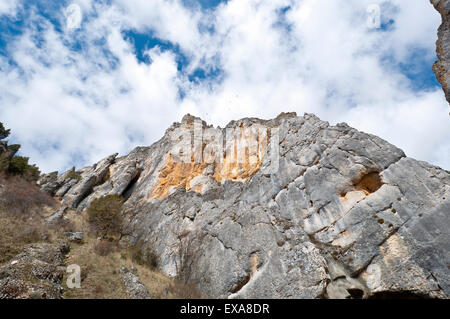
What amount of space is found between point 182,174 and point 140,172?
11.8 metres

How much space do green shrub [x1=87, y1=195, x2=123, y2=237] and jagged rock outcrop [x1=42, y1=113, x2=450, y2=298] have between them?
186 cm

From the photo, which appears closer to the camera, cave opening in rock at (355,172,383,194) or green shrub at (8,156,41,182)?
cave opening in rock at (355,172,383,194)

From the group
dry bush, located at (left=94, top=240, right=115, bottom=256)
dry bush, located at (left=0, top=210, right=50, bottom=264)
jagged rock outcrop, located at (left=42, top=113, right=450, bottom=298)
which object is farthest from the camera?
dry bush, located at (left=94, top=240, right=115, bottom=256)

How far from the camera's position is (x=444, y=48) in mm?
17281

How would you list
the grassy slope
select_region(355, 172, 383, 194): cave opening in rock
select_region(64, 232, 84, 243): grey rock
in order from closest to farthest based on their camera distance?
→ 1. the grassy slope
2. select_region(355, 172, 383, 194): cave opening in rock
3. select_region(64, 232, 84, 243): grey rock

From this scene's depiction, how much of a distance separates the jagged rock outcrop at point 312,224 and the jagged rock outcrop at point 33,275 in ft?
32.0

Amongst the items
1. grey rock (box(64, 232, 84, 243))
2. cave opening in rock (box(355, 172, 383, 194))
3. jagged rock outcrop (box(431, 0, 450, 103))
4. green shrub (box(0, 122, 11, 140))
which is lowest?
grey rock (box(64, 232, 84, 243))

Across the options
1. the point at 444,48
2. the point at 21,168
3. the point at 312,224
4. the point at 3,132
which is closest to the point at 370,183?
the point at 312,224

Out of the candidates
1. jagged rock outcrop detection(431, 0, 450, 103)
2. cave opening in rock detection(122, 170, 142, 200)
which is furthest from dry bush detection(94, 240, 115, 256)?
jagged rock outcrop detection(431, 0, 450, 103)

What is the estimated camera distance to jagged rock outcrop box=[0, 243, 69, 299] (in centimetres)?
1060

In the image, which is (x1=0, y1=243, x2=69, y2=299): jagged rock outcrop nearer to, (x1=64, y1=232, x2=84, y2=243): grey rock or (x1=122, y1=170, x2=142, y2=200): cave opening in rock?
(x1=64, y1=232, x2=84, y2=243): grey rock

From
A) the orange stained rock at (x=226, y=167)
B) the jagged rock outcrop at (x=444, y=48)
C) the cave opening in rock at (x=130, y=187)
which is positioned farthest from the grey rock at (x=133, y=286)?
the jagged rock outcrop at (x=444, y=48)

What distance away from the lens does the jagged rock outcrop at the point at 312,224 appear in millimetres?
14812
